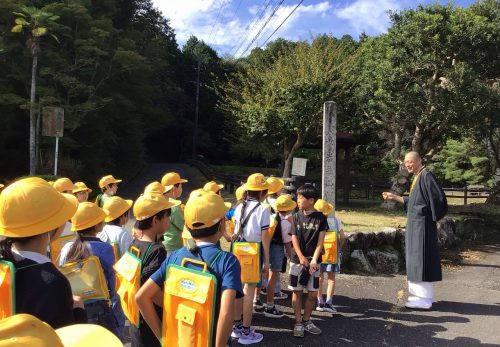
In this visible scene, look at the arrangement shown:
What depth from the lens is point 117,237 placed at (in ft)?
11.7

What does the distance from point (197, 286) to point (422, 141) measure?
558 inches

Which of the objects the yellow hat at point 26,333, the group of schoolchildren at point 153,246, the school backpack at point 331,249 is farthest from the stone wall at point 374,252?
the yellow hat at point 26,333

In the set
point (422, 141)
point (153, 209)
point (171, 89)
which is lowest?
point (153, 209)

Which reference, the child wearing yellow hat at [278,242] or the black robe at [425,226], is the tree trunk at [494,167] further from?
the child wearing yellow hat at [278,242]

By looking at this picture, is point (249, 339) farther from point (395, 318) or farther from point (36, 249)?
point (36, 249)

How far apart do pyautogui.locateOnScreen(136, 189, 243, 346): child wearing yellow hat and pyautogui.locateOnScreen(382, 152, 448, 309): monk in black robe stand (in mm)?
4067

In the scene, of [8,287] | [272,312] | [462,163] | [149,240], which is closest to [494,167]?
[462,163]

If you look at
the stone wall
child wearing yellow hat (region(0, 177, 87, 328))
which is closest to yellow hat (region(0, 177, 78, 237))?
child wearing yellow hat (region(0, 177, 87, 328))

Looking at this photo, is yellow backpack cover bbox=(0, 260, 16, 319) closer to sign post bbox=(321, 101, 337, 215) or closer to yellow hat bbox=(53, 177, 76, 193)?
yellow hat bbox=(53, 177, 76, 193)

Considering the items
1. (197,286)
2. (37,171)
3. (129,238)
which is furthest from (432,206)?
(37,171)

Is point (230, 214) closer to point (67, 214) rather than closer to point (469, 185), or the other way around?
point (67, 214)

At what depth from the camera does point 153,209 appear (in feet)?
9.35

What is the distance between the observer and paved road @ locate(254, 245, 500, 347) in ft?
14.8

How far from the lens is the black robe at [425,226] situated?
226 inches
